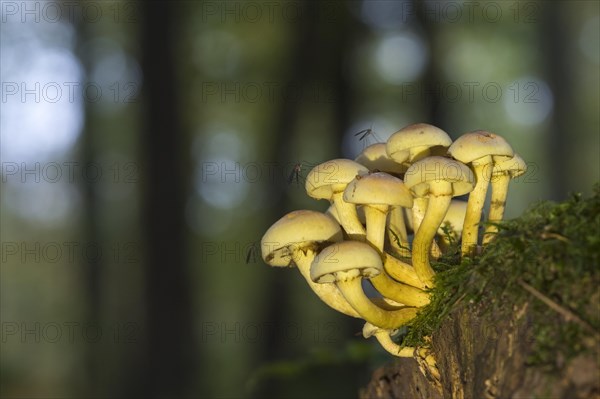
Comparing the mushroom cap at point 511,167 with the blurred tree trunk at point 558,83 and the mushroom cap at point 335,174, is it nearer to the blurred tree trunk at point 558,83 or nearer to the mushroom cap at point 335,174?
the mushroom cap at point 335,174

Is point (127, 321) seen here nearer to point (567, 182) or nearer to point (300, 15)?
point (300, 15)

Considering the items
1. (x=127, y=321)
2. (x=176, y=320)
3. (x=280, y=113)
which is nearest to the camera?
(x=176, y=320)

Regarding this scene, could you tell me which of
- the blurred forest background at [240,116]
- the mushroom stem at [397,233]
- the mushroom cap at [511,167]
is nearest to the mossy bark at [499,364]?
the mushroom stem at [397,233]

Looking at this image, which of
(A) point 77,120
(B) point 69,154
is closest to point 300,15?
(A) point 77,120

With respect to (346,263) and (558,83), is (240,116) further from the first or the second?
(346,263)

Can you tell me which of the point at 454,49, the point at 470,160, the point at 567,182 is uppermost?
the point at 454,49

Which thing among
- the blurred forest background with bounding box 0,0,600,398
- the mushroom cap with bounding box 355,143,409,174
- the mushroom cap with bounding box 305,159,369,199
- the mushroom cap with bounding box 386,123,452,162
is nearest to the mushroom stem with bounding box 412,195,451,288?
the mushroom cap with bounding box 386,123,452,162

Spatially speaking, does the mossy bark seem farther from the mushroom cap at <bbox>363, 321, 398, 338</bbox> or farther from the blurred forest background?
the blurred forest background

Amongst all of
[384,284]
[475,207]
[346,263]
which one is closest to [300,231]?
[346,263]
